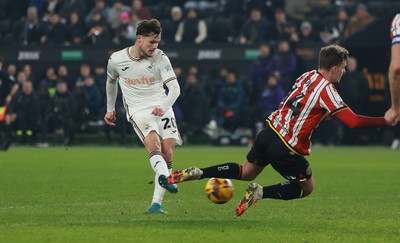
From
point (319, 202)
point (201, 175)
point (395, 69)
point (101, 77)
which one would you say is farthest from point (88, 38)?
point (395, 69)

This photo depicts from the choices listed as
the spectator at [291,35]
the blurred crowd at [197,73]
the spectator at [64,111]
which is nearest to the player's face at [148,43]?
the blurred crowd at [197,73]

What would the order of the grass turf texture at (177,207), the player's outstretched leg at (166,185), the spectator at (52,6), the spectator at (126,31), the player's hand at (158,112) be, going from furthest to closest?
the spectator at (52,6)
the spectator at (126,31)
the player's hand at (158,112)
the player's outstretched leg at (166,185)
the grass turf texture at (177,207)

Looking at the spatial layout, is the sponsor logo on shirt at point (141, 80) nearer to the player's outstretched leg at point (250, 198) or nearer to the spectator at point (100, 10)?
the player's outstretched leg at point (250, 198)

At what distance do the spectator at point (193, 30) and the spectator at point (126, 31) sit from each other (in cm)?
133

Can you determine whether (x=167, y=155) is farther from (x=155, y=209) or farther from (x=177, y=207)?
(x=177, y=207)

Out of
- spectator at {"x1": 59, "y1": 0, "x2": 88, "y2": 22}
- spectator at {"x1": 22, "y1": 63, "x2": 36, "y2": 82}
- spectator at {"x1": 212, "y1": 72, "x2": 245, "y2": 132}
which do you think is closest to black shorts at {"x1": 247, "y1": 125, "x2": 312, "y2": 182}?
spectator at {"x1": 212, "y1": 72, "x2": 245, "y2": 132}

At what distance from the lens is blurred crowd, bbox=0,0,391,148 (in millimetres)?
29703

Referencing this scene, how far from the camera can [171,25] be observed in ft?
103

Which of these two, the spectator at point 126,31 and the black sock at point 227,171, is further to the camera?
the spectator at point 126,31

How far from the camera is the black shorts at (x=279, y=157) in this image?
38.8 feet

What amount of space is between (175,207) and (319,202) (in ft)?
6.72

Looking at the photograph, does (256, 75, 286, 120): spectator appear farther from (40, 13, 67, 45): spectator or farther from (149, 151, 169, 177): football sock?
(149, 151, 169, 177): football sock

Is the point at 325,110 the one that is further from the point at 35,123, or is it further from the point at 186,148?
the point at 35,123

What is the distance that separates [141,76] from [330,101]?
2.55 metres
